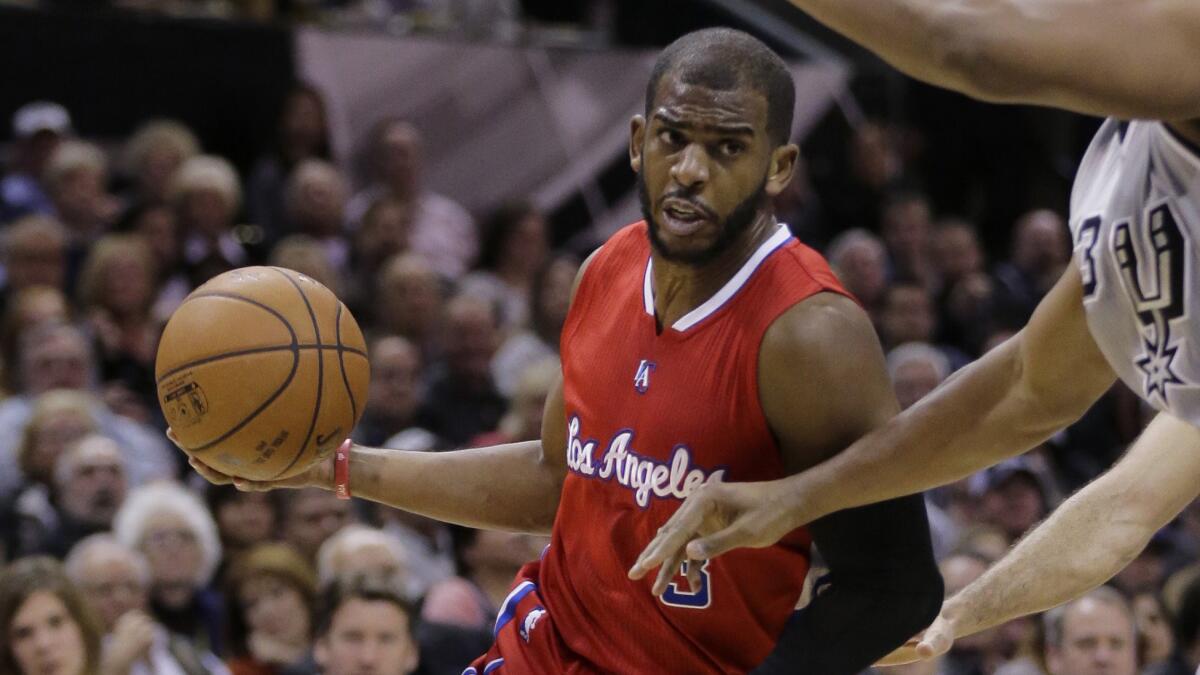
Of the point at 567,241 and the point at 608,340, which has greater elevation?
the point at 608,340

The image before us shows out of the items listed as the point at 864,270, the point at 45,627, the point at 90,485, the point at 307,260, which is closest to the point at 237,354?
the point at 45,627

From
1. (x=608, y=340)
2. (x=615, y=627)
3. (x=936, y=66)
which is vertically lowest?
(x=615, y=627)

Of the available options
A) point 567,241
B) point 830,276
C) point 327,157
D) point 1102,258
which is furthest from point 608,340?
point 567,241

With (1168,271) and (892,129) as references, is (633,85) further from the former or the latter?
(1168,271)

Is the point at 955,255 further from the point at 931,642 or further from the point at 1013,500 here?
the point at 931,642

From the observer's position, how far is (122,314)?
26.4 ft

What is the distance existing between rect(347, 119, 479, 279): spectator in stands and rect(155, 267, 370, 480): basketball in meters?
5.52

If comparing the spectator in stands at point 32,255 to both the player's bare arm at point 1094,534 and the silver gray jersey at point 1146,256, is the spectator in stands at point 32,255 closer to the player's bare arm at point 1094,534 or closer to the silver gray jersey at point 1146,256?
the player's bare arm at point 1094,534

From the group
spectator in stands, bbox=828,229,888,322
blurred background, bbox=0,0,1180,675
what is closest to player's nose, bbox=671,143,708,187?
blurred background, bbox=0,0,1180,675

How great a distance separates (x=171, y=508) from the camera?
21.6ft

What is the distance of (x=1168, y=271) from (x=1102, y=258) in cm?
14

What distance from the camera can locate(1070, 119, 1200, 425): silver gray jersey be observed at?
2652 millimetres

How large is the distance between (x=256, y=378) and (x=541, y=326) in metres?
5.19

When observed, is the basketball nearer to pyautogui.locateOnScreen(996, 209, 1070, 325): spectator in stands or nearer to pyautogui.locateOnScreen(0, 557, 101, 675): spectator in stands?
pyautogui.locateOnScreen(0, 557, 101, 675): spectator in stands
